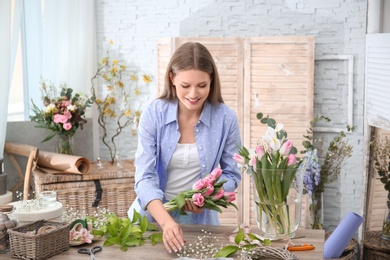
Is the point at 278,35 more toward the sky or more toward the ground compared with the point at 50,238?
more toward the sky

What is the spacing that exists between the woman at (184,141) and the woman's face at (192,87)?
1.9 inches

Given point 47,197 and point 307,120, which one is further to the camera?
point 307,120

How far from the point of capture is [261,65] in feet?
17.0

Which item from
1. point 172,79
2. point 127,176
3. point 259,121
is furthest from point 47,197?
point 259,121

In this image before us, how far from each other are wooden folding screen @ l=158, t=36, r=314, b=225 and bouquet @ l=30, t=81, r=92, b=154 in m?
0.89

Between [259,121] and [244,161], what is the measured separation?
258 cm

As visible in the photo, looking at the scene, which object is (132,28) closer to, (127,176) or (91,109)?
(91,109)

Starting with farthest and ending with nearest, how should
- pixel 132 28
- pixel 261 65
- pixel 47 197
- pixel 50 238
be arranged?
pixel 132 28 → pixel 261 65 → pixel 47 197 → pixel 50 238

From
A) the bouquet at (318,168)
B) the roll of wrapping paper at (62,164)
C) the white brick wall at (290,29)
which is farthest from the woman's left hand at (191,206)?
the white brick wall at (290,29)

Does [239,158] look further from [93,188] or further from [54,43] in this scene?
[54,43]

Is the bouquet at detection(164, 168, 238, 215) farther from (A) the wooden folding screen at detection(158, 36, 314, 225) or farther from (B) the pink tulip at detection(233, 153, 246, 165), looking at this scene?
(A) the wooden folding screen at detection(158, 36, 314, 225)

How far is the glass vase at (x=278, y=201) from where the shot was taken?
2.64 m

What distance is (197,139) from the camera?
10.1 ft

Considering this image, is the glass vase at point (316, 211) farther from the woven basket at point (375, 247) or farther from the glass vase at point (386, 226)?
the glass vase at point (386, 226)
